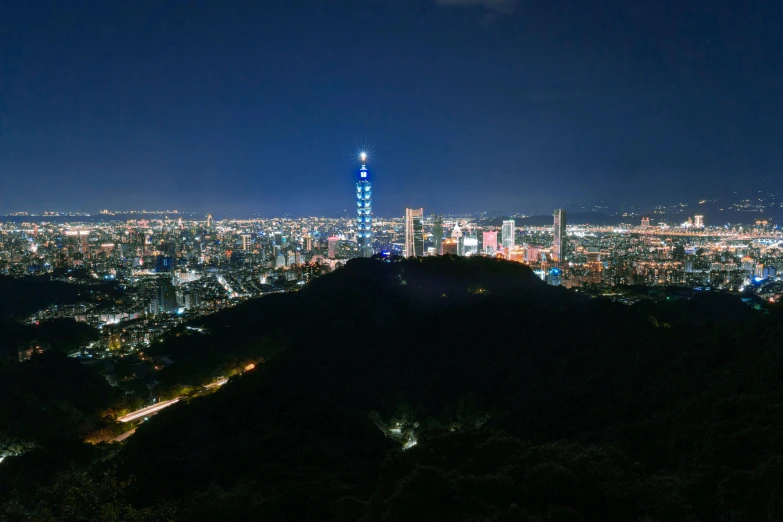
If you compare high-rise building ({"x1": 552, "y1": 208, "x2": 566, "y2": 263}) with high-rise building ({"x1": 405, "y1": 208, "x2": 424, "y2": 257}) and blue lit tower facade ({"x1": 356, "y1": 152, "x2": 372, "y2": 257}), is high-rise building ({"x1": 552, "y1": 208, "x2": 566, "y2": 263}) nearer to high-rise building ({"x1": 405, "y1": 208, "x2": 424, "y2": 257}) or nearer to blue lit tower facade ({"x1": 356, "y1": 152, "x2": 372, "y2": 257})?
high-rise building ({"x1": 405, "y1": 208, "x2": 424, "y2": 257})

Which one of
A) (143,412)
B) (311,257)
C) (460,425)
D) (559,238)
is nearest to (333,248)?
(311,257)

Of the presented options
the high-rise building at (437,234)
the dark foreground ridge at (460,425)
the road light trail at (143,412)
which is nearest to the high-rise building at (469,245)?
the high-rise building at (437,234)

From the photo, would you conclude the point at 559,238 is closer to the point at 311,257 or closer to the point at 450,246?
the point at 450,246

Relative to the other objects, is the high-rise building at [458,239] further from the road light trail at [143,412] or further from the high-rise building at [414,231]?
the road light trail at [143,412]

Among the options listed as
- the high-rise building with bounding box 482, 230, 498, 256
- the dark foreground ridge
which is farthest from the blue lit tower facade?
the dark foreground ridge

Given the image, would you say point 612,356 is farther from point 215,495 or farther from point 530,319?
point 215,495
